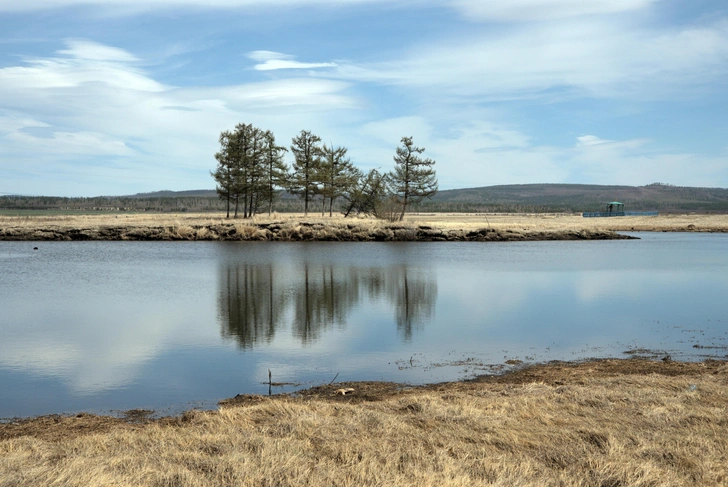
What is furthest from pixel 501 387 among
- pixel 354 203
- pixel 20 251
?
pixel 354 203

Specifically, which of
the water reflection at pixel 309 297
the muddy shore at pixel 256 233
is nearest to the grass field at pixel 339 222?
the muddy shore at pixel 256 233

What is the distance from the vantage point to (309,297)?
21297mm

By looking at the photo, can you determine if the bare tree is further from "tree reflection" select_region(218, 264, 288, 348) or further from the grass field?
"tree reflection" select_region(218, 264, 288, 348)

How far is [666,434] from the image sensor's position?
681cm

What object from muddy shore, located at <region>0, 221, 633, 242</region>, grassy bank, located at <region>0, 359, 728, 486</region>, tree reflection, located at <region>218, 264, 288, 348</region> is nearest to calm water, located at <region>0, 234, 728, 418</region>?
tree reflection, located at <region>218, 264, 288, 348</region>

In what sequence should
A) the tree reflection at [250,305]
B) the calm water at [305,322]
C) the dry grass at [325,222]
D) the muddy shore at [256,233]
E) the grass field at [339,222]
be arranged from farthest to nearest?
the grass field at [339,222] < the dry grass at [325,222] < the muddy shore at [256,233] < the tree reflection at [250,305] < the calm water at [305,322]

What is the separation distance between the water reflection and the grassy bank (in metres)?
5.93

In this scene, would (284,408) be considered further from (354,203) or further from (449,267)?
(354,203)

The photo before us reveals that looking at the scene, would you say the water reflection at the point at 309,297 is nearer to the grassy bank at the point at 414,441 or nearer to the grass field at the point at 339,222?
the grassy bank at the point at 414,441

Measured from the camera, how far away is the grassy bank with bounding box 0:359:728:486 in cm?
562

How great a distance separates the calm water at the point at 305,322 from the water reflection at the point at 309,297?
0.23 ft

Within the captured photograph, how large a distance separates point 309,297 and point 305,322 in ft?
14.8

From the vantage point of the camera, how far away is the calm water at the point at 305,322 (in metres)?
11.3

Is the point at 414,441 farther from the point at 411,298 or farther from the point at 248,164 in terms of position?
the point at 248,164
